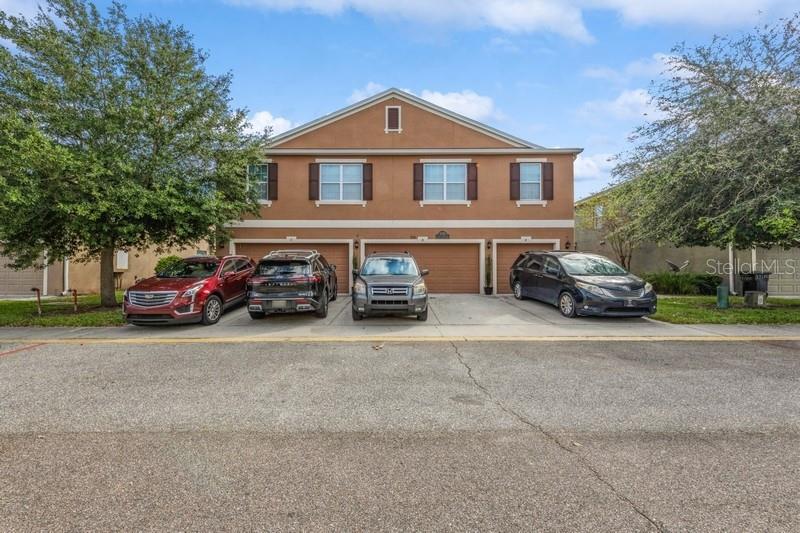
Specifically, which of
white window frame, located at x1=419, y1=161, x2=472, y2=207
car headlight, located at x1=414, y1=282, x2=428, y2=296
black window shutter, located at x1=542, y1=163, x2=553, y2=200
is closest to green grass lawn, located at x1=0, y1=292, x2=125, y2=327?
car headlight, located at x1=414, y1=282, x2=428, y2=296

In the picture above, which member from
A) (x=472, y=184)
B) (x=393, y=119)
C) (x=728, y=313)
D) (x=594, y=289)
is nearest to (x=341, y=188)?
(x=393, y=119)

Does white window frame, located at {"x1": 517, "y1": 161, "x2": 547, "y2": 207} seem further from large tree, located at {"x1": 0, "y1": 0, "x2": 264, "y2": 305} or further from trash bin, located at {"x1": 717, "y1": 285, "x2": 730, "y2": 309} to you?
large tree, located at {"x1": 0, "y1": 0, "x2": 264, "y2": 305}

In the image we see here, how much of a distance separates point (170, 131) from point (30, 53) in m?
3.84

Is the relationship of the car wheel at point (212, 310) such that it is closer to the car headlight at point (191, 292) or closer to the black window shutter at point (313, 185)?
the car headlight at point (191, 292)

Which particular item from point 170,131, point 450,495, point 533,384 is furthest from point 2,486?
point 170,131

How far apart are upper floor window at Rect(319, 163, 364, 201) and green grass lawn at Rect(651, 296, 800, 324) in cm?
1109

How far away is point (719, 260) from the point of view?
701 inches

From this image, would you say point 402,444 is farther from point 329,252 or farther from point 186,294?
point 329,252

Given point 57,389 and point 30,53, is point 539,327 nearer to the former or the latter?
point 57,389

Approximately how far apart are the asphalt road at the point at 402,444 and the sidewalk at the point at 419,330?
1.75 meters

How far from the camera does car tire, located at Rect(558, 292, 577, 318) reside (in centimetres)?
1014

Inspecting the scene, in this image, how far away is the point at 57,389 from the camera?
510 cm

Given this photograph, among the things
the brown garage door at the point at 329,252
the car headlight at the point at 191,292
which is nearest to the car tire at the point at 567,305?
the brown garage door at the point at 329,252

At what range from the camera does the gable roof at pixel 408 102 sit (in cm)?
1633
